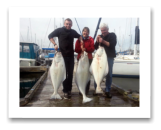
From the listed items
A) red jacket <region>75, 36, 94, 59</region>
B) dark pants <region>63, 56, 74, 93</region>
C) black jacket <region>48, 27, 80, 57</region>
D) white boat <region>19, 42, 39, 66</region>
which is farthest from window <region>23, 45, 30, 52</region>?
red jacket <region>75, 36, 94, 59</region>

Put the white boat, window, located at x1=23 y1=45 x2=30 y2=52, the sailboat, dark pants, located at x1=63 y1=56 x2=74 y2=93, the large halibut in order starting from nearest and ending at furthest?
the large halibut < dark pants, located at x1=63 y1=56 x2=74 y2=93 < the sailboat < the white boat < window, located at x1=23 y1=45 x2=30 y2=52

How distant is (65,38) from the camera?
3143mm

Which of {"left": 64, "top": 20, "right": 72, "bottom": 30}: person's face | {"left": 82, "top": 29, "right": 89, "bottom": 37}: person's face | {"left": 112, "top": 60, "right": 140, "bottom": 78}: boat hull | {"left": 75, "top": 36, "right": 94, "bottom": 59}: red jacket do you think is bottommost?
{"left": 112, "top": 60, "right": 140, "bottom": 78}: boat hull

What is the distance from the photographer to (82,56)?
9.98ft

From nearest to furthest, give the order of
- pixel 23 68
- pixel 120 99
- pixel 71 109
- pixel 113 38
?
pixel 71 109 < pixel 113 38 < pixel 120 99 < pixel 23 68

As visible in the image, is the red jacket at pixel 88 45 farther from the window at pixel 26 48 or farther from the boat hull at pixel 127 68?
the window at pixel 26 48

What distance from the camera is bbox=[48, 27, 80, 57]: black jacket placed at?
3.14 metres

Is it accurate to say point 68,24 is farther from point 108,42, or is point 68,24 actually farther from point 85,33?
point 108,42

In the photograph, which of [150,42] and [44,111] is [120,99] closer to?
[150,42]

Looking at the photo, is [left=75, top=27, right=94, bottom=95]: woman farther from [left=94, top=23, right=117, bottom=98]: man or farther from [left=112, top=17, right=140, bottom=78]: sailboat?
[left=112, top=17, right=140, bottom=78]: sailboat

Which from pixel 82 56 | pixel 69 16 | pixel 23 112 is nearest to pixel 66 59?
pixel 82 56

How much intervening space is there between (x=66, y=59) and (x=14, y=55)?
1256 millimetres

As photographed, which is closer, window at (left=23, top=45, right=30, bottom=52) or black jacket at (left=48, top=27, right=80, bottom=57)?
black jacket at (left=48, top=27, right=80, bottom=57)

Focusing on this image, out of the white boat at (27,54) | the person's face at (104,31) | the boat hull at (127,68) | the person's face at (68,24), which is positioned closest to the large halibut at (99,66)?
the person's face at (104,31)
